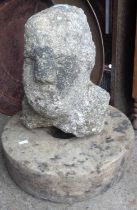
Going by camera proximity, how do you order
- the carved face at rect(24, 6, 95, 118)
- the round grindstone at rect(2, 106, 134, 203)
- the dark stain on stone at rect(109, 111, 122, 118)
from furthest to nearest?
the dark stain on stone at rect(109, 111, 122, 118) < the round grindstone at rect(2, 106, 134, 203) < the carved face at rect(24, 6, 95, 118)

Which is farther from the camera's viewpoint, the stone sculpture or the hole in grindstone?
the hole in grindstone

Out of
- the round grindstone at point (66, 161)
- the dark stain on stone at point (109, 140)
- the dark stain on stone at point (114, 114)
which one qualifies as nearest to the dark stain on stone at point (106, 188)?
the round grindstone at point (66, 161)

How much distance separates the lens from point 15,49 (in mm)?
2041

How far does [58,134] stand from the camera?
1.63 m

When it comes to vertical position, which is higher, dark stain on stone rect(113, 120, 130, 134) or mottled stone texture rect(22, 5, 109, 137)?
mottled stone texture rect(22, 5, 109, 137)

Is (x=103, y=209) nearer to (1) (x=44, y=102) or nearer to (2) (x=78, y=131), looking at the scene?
(2) (x=78, y=131)

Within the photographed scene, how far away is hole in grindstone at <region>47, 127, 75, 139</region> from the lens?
1606 mm

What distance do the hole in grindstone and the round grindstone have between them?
21mm

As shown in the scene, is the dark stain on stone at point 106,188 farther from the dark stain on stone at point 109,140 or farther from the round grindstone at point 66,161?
the dark stain on stone at point 109,140

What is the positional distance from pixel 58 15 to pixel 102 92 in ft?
1.17

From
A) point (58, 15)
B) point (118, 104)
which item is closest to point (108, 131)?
point (118, 104)

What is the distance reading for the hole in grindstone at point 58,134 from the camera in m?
1.61

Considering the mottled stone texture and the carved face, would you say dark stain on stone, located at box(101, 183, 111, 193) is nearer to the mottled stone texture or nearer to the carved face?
the mottled stone texture

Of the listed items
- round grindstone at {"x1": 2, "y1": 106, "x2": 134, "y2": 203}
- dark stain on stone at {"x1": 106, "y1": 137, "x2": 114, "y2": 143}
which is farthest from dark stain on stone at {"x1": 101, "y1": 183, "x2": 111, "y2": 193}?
dark stain on stone at {"x1": 106, "y1": 137, "x2": 114, "y2": 143}
